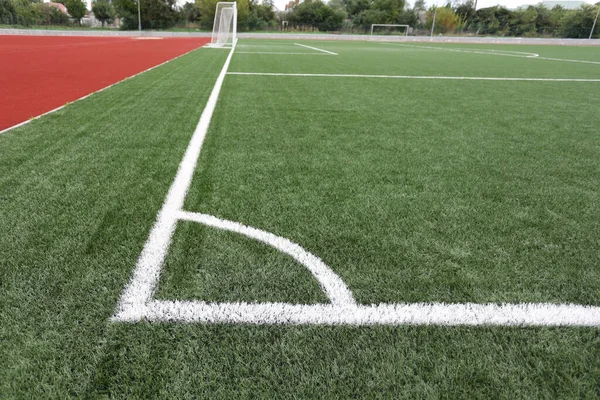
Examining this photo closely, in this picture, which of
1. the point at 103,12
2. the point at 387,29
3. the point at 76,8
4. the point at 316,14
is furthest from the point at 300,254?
the point at 76,8

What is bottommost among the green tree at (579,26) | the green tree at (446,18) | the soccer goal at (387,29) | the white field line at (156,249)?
the white field line at (156,249)

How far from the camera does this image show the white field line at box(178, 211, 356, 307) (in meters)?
1.54

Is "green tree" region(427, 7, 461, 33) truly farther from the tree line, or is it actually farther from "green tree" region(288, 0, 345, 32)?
"green tree" region(288, 0, 345, 32)

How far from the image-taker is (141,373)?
1176 mm

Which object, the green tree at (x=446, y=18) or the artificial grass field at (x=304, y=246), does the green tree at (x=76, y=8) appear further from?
the artificial grass field at (x=304, y=246)

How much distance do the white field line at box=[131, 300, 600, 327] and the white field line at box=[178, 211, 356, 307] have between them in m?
0.07

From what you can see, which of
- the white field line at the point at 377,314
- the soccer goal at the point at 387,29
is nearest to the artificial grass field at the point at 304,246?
the white field line at the point at 377,314

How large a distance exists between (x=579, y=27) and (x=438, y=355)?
57248mm

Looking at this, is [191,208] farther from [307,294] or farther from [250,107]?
[250,107]

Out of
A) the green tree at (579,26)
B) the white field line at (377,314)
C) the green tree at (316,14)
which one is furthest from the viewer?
the green tree at (316,14)

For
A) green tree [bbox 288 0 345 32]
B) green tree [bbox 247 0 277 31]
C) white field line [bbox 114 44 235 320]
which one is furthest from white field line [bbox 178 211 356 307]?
Result: green tree [bbox 288 0 345 32]

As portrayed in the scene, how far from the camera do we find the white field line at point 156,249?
147cm

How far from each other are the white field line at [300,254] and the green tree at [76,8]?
6600 cm

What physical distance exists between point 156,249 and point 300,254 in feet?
2.34
